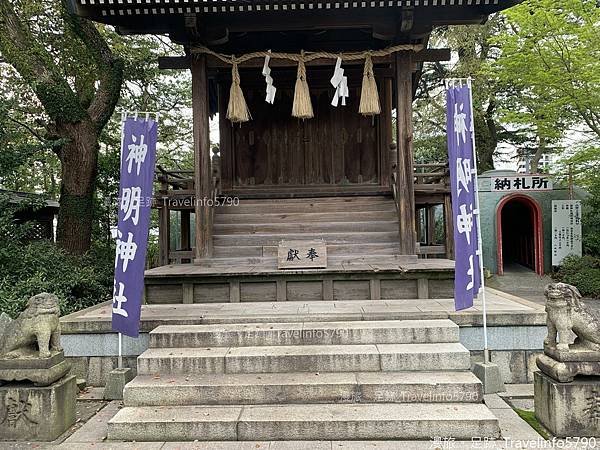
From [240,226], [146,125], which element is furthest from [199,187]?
[146,125]

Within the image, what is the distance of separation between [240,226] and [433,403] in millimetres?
5222

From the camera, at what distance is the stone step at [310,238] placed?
8.34m

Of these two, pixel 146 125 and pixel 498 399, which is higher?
pixel 146 125

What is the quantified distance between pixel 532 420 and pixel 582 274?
11889 mm

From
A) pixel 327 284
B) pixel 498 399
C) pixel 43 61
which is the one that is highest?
pixel 43 61

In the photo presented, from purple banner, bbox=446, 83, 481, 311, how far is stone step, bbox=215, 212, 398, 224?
3.24 meters

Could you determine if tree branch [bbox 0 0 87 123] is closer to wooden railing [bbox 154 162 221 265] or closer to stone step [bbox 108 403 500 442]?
wooden railing [bbox 154 162 221 265]

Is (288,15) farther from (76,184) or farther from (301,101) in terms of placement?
(76,184)

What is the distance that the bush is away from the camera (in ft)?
44.7

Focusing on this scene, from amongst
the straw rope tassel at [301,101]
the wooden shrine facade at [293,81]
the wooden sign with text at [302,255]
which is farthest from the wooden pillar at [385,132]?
the wooden sign with text at [302,255]

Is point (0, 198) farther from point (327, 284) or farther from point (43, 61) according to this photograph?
point (327, 284)

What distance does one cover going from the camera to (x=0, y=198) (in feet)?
26.4

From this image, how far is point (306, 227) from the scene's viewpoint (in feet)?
28.4

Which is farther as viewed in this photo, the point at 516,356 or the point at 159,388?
the point at 516,356
